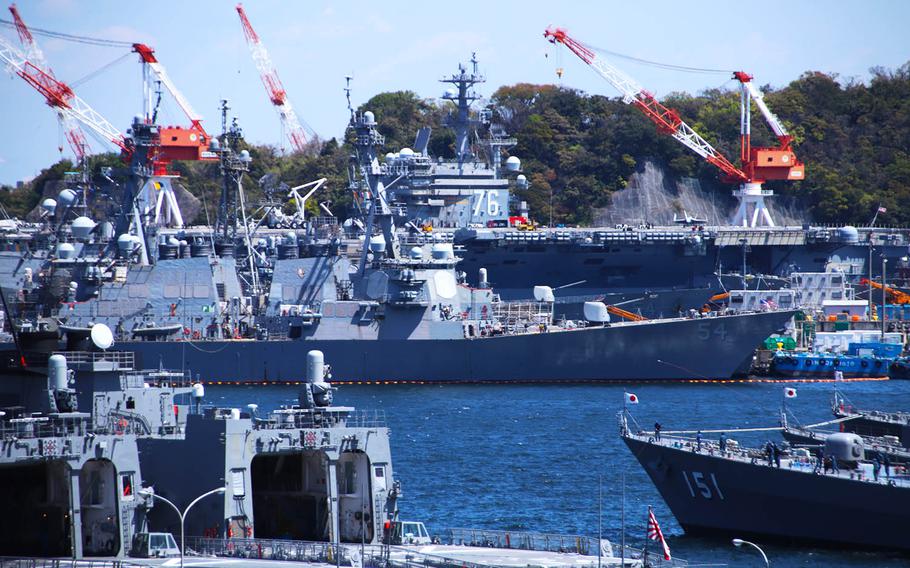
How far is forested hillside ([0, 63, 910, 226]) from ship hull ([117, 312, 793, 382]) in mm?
42798

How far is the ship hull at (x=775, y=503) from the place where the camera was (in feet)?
92.9

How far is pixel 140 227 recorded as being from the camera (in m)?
62.5

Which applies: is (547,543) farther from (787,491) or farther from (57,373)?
(57,373)

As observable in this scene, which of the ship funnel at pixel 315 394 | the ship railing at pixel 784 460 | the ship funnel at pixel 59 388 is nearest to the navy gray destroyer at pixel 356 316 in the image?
the ship railing at pixel 784 460

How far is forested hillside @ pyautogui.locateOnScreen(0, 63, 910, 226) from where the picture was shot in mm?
102938

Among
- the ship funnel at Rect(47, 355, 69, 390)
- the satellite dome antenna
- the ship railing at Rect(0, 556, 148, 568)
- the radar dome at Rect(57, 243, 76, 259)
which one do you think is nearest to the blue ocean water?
the ship railing at Rect(0, 556, 148, 568)

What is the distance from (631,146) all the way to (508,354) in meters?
49.8

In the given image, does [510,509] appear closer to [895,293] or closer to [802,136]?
[895,293]

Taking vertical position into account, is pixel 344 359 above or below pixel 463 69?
below

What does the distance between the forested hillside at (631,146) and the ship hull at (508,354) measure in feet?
140

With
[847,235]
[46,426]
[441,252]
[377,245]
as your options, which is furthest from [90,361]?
[847,235]

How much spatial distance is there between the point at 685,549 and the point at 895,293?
5828 cm

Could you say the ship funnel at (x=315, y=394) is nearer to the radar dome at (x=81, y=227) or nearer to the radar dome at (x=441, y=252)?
the radar dome at (x=441, y=252)

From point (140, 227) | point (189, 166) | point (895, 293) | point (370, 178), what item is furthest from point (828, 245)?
point (189, 166)
